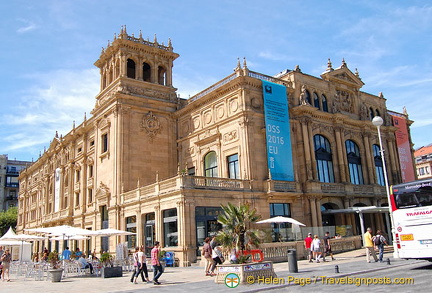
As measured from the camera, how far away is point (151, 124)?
132ft

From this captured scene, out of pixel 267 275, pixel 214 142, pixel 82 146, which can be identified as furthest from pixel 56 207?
pixel 267 275

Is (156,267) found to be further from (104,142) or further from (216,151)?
(104,142)

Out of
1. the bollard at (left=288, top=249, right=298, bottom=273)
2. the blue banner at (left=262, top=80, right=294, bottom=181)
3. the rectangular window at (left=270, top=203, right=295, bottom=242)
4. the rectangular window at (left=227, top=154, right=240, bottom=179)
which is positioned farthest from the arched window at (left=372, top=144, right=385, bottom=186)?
the bollard at (left=288, top=249, right=298, bottom=273)

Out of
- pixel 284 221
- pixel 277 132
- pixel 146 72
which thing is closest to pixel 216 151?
pixel 277 132

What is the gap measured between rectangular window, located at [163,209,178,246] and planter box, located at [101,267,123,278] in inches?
277

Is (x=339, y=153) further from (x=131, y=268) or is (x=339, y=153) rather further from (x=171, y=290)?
(x=171, y=290)

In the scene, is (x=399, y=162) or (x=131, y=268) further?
(x=399, y=162)

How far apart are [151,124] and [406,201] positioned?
2701 centimetres

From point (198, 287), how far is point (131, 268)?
12.7 m

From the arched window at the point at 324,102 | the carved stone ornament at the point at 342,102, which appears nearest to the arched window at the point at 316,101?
the arched window at the point at 324,102

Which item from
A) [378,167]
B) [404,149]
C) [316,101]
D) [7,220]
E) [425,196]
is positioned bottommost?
[425,196]

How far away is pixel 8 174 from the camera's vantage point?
95.9 metres

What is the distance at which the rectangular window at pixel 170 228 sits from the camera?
30017 mm

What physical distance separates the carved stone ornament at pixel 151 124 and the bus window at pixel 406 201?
2627 cm
